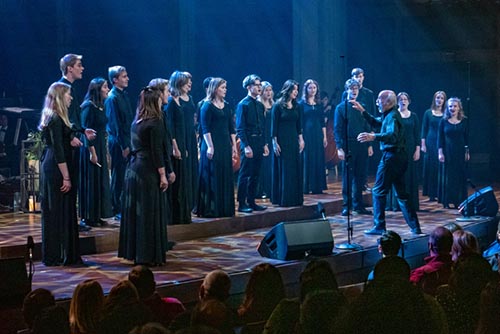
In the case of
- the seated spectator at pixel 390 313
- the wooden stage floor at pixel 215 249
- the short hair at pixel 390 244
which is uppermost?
the seated spectator at pixel 390 313

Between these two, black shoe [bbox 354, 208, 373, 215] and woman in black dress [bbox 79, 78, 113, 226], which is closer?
woman in black dress [bbox 79, 78, 113, 226]

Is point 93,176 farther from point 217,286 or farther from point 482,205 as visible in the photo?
point 482,205

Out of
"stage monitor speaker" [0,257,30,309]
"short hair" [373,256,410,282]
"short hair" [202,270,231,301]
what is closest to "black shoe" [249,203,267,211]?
"stage monitor speaker" [0,257,30,309]

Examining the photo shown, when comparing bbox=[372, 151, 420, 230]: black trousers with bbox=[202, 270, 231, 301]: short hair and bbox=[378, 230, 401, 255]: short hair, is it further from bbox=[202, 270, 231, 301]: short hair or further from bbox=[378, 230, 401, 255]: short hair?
bbox=[202, 270, 231, 301]: short hair

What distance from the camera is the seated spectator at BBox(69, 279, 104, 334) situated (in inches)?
162

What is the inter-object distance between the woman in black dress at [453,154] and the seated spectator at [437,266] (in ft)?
18.1

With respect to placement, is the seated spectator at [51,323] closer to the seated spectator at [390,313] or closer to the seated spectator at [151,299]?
the seated spectator at [151,299]

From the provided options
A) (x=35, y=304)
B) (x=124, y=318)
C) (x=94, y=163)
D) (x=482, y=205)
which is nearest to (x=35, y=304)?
(x=35, y=304)

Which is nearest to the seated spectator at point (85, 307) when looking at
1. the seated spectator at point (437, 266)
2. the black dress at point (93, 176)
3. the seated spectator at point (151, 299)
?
the seated spectator at point (151, 299)

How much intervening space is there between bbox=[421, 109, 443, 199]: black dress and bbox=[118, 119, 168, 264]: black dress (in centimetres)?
531

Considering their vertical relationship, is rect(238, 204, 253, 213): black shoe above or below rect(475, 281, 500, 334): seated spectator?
above

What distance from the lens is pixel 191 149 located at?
381 inches

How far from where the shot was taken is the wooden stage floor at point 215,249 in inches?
282

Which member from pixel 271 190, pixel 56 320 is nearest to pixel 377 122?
pixel 271 190
